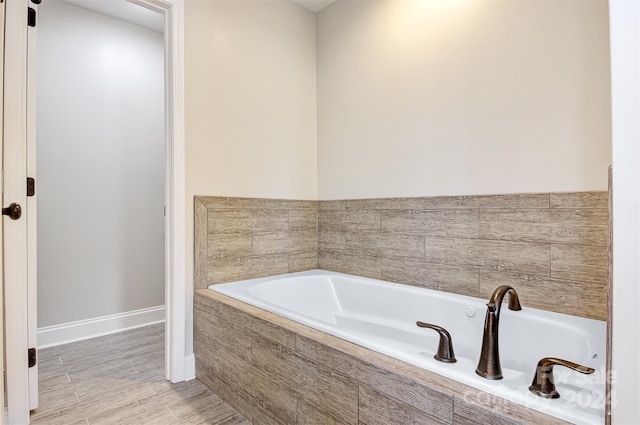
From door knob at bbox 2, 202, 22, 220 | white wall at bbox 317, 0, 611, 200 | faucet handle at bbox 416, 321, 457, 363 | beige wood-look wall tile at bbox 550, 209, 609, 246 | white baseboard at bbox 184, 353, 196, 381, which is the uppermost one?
white wall at bbox 317, 0, 611, 200

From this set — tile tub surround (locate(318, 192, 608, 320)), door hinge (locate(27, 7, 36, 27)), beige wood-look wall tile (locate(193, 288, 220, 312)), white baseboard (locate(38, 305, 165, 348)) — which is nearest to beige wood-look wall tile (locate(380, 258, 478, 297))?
tile tub surround (locate(318, 192, 608, 320))

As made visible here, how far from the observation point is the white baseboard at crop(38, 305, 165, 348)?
8.48ft

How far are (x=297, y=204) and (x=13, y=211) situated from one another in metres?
1.67

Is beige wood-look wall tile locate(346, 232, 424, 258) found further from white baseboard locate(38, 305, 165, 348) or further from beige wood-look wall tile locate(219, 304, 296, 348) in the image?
white baseboard locate(38, 305, 165, 348)

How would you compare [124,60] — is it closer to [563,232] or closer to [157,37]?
[157,37]

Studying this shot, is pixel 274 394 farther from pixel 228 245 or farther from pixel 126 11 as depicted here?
pixel 126 11

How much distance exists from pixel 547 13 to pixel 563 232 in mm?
1061

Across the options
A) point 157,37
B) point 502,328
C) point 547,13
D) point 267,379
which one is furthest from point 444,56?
point 157,37

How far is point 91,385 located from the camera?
1979mm

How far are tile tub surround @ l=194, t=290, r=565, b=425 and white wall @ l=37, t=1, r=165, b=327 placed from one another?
1363 millimetres

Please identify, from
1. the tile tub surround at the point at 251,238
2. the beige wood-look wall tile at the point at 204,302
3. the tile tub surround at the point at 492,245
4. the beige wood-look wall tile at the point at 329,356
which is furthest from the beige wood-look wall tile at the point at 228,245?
the beige wood-look wall tile at the point at 329,356

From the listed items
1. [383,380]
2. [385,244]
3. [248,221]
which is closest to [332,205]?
[385,244]

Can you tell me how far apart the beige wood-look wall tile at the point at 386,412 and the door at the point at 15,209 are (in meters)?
1.64

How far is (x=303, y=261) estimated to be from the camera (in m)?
2.74
